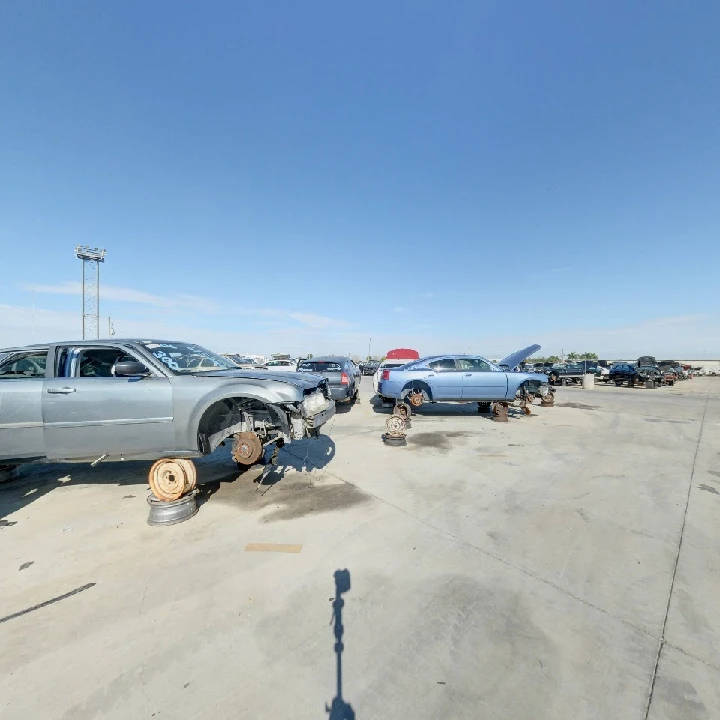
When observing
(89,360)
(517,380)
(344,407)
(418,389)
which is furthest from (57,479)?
(517,380)

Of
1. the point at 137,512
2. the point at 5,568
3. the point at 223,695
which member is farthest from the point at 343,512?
the point at 5,568

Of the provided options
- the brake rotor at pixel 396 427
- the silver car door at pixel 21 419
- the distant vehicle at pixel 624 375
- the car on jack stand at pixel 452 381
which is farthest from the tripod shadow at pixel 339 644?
the distant vehicle at pixel 624 375

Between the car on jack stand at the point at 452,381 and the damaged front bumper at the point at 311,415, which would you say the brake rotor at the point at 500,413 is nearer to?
the car on jack stand at the point at 452,381

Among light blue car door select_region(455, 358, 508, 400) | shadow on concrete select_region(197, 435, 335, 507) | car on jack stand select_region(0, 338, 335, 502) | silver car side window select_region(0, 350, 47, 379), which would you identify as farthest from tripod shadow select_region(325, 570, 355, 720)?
light blue car door select_region(455, 358, 508, 400)

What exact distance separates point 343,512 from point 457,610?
1662 millimetres

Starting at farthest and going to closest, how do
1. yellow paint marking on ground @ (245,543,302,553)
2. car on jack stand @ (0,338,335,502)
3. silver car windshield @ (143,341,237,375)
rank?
silver car windshield @ (143,341,237,375) < car on jack stand @ (0,338,335,502) < yellow paint marking on ground @ (245,543,302,553)

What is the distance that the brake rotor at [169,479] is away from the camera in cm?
360

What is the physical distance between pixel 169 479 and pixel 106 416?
100 centimetres

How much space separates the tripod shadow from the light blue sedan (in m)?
7.03

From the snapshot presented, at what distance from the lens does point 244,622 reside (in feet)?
7.15

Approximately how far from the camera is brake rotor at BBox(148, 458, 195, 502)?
3.60 m

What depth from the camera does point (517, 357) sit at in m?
12.1

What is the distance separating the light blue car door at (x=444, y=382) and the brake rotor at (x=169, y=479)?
6876 millimetres

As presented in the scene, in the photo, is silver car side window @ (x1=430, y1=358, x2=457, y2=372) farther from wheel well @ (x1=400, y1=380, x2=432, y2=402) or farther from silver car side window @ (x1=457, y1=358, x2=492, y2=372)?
wheel well @ (x1=400, y1=380, x2=432, y2=402)
